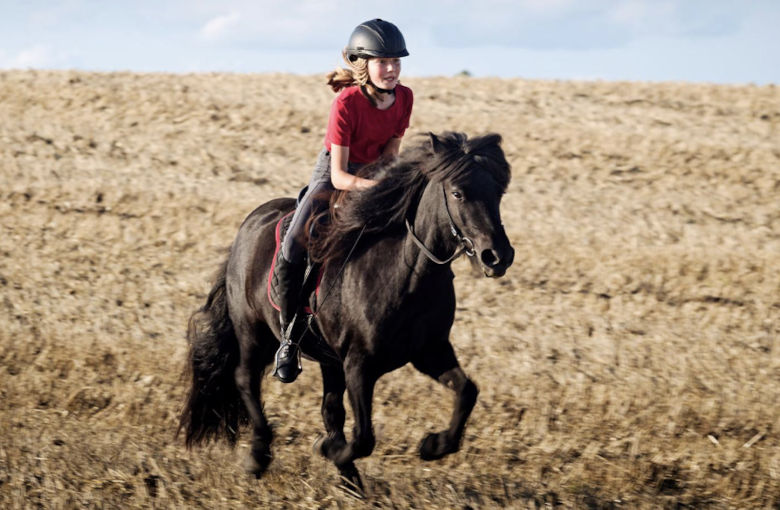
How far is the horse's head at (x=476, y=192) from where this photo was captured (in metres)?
4.54

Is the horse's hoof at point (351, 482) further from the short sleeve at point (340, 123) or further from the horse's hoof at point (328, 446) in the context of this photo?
the short sleeve at point (340, 123)

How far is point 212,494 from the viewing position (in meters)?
5.64

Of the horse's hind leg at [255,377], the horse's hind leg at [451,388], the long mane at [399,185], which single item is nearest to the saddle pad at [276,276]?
the long mane at [399,185]

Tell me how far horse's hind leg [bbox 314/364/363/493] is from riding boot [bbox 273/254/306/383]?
1.51 ft

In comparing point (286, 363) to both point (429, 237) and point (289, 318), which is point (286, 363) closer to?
point (289, 318)

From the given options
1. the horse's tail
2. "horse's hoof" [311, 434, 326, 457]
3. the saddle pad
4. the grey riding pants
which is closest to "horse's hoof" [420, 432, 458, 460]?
"horse's hoof" [311, 434, 326, 457]

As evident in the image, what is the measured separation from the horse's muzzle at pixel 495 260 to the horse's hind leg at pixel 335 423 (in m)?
1.76

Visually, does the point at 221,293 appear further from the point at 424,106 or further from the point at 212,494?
the point at 424,106

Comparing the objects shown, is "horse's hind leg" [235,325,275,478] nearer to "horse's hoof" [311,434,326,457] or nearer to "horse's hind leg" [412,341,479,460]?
"horse's hoof" [311,434,326,457]

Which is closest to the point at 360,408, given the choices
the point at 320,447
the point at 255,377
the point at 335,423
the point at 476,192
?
the point at 320,447

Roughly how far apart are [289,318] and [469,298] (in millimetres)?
5094

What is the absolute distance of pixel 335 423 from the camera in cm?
604

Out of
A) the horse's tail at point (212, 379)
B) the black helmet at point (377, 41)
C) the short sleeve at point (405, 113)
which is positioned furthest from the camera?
the horse's tail at point (212, 379)

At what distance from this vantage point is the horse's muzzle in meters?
4.50
